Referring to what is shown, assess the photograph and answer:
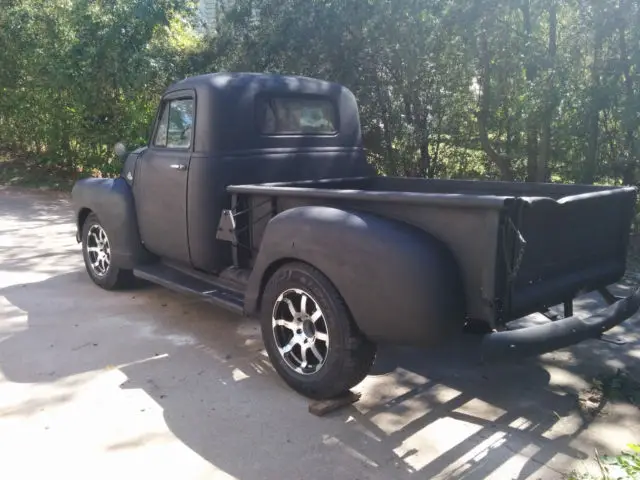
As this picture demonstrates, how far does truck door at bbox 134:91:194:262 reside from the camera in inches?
188

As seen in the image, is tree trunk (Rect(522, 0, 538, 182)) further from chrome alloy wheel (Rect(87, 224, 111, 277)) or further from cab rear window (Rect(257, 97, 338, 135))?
chrome alloy wheel (Rect(87, 224, 111, 277))

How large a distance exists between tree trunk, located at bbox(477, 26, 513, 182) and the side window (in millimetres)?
4318

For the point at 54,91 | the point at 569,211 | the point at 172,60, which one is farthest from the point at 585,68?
the point at 54,91

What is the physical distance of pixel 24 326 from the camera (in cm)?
490

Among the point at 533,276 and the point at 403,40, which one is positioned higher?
the point at 403,40

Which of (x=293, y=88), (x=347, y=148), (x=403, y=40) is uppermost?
(x=403, y=40)

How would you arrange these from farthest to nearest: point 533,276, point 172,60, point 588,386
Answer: point 172,60 < point 588,386 < point 533,276

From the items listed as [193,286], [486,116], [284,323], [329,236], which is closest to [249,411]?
[284,323]

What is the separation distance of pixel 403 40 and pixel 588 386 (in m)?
5.79

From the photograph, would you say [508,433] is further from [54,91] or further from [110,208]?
[54,91]

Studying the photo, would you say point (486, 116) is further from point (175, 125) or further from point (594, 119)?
point (175, 125)

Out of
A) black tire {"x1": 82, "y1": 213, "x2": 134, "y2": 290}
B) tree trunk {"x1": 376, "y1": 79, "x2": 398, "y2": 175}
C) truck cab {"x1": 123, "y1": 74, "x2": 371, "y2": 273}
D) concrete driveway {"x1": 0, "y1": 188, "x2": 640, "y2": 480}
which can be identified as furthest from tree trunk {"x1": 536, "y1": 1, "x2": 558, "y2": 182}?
black tire {"x1": 82, "y1": 213, "x2": 134, "y2": 290}

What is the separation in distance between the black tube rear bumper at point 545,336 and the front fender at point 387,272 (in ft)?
0.80

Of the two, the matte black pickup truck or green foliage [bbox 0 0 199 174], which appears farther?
green foliage [bbox 0 0 199 174]
